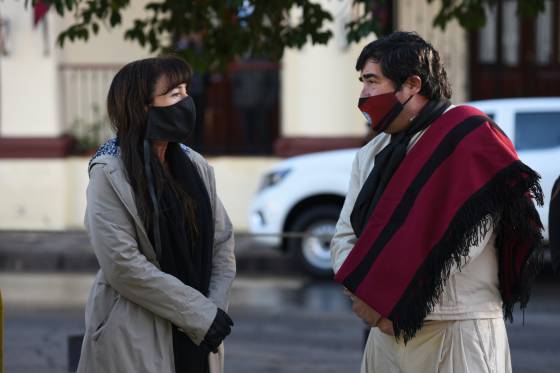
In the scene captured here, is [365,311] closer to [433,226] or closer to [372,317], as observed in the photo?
[372,317]

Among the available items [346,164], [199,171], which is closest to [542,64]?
[346,164]

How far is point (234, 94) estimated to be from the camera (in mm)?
15516

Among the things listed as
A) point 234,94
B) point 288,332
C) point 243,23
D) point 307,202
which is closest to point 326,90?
point 234,94

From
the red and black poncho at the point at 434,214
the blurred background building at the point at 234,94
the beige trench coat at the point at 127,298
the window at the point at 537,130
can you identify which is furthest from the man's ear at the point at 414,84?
the blurred background building at the point at 234,94

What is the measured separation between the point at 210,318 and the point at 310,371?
13.3 feet

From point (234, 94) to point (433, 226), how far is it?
481 inches

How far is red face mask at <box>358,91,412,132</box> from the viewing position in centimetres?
356

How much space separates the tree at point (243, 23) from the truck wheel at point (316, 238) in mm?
4467

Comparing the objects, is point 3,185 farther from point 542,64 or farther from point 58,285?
point 542,64

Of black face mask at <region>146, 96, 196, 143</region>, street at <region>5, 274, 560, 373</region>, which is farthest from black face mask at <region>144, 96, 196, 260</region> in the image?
street at <region>5, 274, 560, 373</region>

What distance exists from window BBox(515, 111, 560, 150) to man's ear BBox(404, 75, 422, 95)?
766cm

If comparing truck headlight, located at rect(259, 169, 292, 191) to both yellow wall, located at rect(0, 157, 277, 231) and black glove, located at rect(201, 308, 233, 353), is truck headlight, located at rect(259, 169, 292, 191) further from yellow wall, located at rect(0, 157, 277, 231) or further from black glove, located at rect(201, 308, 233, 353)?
black glove, located at rect(201, 308, 233, 353)

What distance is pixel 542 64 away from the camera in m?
15.5

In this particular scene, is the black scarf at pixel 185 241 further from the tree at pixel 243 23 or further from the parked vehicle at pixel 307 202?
the parked vehicle at pixel 307 202
